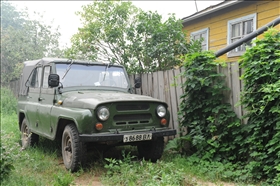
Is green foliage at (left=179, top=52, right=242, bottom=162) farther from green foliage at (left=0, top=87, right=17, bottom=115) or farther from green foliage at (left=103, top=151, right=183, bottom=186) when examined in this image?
green foliage at (left=0, top=87, right=17, bottom=115)

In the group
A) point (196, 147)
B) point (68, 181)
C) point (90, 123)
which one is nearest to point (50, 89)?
point (90, 123)

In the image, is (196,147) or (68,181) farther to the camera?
(196,147)

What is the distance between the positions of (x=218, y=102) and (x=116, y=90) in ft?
6.50

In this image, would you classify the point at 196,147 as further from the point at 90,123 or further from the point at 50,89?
the point at 50,89

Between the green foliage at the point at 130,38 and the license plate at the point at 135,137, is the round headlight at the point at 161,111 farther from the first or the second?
the green foliage at the point at 130,38

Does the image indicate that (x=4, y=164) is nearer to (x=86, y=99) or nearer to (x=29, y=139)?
(x=86, y=99)

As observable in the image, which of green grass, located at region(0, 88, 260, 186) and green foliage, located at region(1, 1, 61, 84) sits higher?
green foliage, located at region(1, 1, 61, 84)

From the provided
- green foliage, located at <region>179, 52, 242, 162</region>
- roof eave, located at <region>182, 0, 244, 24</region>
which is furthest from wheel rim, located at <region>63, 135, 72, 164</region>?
roof eave, located at <region>182, 0, 244, 24</region>

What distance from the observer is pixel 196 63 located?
5.16 meters

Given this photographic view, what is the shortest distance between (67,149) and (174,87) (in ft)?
9.21

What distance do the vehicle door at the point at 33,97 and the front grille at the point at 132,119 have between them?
7.03 feet

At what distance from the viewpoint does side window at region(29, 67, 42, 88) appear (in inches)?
236

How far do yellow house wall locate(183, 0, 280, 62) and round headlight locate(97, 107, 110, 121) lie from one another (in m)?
5.10

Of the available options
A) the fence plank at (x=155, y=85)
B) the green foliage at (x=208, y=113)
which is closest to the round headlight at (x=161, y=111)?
the green foliage at (x=208, y=113)
